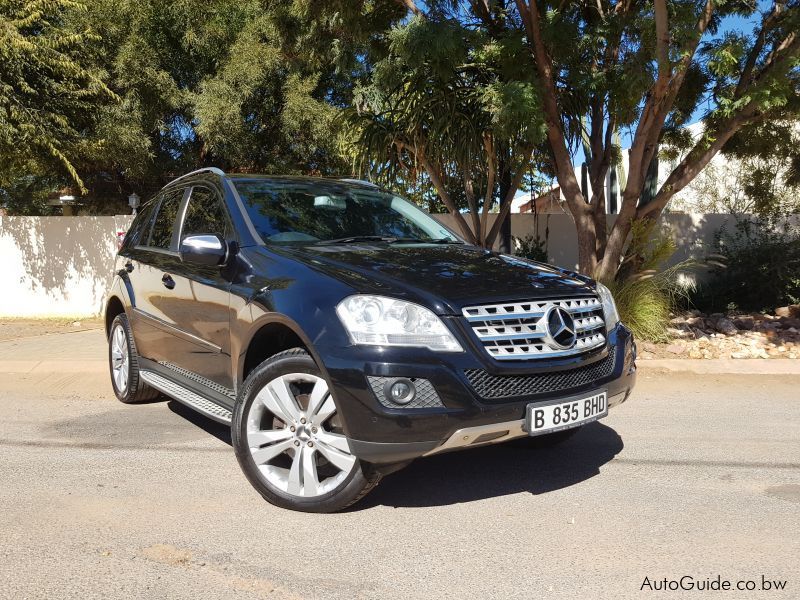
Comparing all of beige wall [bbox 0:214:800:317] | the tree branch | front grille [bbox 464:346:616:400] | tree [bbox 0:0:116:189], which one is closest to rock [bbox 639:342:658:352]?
the tree branch

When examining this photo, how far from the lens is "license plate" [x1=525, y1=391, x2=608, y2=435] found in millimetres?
3389

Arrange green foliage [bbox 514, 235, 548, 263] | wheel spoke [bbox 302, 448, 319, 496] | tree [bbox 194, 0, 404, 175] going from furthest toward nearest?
tree [bbox 194, 0, 404, 175], green foliage [bbox 514, 235, 548, 263], wheel spoke [bbox 302, 448, 319, 496]

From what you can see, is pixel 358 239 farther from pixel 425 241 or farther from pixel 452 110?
pixel 452 110

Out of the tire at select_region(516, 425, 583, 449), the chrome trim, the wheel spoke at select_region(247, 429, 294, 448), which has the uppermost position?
the chrome trim

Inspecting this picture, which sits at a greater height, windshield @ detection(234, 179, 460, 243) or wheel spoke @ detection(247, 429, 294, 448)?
windshield @ detection(234, 179, 460, 243)

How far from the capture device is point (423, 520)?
3.59 meters

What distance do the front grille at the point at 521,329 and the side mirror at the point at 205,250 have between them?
148cm

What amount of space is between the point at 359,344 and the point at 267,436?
2.53 feet

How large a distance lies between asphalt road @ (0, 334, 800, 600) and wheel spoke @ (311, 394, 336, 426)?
0.50 meters

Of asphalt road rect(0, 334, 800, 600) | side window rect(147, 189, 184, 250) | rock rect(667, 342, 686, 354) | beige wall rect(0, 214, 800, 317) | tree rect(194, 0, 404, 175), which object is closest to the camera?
asphalt road rect(0, 334, 800, 600)

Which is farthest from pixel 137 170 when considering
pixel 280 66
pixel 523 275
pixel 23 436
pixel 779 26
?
pixel 523 275

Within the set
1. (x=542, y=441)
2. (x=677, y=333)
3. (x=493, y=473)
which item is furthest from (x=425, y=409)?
(x=677, y=333)

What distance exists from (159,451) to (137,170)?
11.4 meters

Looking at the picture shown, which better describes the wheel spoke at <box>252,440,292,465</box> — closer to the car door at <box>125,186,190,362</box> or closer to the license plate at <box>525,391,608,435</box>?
the license plate at <box>525,391,608,435</box>
